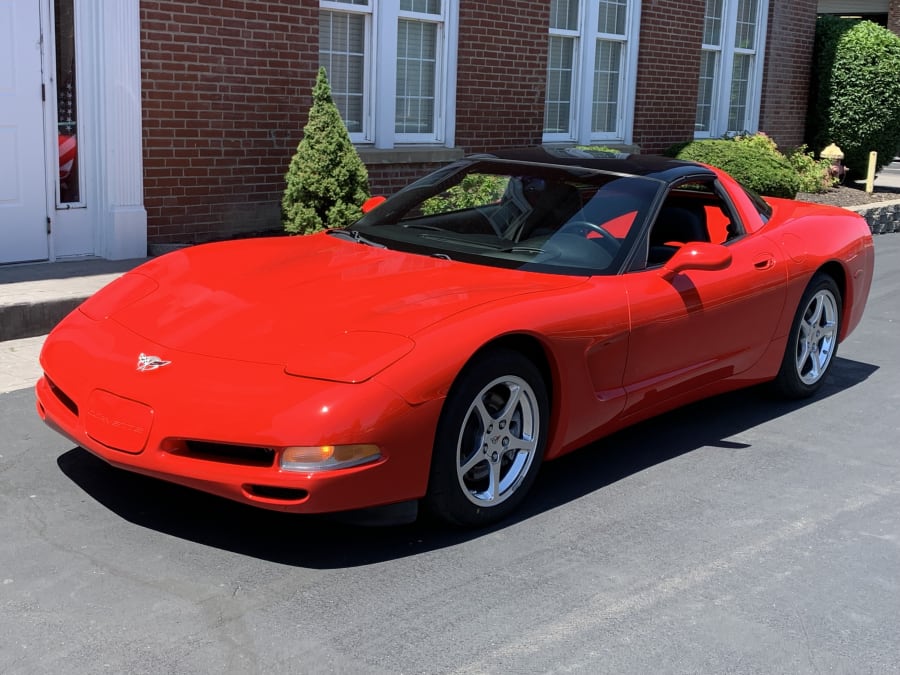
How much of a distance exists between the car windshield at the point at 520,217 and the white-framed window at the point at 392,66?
16.5 ft

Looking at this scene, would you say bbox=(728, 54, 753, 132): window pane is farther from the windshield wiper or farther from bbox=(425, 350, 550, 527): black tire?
bbox=(425, 350, 550, 527): black tire

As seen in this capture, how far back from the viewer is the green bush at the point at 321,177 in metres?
9.16

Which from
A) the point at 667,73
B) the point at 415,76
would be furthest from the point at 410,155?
the point at 667,73

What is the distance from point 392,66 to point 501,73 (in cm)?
175

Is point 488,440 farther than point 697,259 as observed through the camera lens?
No

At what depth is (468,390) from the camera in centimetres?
407

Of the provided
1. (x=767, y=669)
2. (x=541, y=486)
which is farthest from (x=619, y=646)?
(x=541, y=486)

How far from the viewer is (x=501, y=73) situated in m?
12.2

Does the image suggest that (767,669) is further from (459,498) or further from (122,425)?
(122,425)

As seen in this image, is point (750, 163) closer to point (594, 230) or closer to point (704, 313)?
point (704, 313)

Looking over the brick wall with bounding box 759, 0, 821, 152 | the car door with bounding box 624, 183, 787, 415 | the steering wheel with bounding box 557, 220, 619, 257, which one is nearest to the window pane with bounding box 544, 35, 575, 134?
the brick wall with bounding box 759, 0, 821, 152

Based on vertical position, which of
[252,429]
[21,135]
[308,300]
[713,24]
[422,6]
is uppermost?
[713,24]

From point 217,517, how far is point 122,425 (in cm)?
57

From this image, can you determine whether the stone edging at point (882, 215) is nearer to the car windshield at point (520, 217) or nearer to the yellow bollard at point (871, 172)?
the yellow bollard at point (871, 172)
